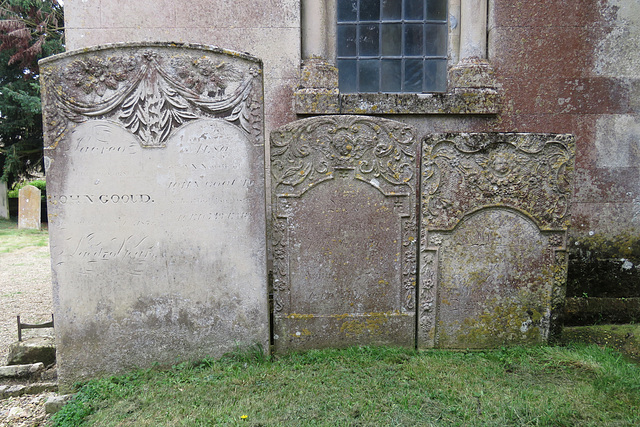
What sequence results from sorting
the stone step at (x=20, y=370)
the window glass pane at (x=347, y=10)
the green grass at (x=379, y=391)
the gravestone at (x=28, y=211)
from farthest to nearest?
the gravestone at (x=28, y=211) → the window glass pane at (x=347, y=10) → the stone step at (x=20, y=370) → the green grass at (x=379, y=391)

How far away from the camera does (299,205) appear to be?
11.6 feet

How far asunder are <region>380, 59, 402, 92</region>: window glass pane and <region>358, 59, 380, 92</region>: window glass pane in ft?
0.22

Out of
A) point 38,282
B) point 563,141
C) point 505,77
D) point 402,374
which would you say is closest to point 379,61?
point 505,77

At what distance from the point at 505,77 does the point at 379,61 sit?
1.58 meters

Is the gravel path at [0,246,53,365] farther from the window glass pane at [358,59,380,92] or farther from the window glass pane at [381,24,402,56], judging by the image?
the window glass pane at [381,24,402,56]

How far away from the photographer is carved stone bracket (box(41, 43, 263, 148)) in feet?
10.2

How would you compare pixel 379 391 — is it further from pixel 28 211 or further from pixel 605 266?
pixel 28 211

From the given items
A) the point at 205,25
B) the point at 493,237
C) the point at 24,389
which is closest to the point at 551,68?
the point at 493,237

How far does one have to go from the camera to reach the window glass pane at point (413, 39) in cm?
501

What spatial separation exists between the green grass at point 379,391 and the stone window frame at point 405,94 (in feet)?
9.13

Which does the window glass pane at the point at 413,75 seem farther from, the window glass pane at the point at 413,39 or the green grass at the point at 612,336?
the green grass at the point at 612,336

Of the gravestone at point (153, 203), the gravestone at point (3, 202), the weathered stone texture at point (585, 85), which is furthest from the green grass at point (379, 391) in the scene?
the gravestone at point (3, 202)

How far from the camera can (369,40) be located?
16.5 ft

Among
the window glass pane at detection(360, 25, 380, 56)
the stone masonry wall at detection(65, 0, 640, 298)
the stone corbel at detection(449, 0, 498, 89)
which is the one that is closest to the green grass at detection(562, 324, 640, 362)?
the stone masonry wall at detection(65, 0, 640, 298)
